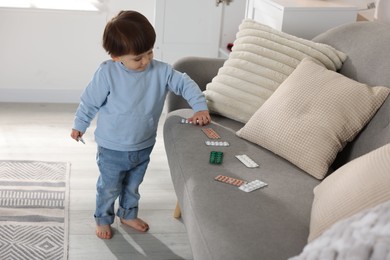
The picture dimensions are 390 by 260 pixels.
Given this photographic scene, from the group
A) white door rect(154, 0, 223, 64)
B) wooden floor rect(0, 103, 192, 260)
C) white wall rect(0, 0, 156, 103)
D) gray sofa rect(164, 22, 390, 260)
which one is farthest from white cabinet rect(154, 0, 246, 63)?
gray sofa rect(164, 22, 390, 260)

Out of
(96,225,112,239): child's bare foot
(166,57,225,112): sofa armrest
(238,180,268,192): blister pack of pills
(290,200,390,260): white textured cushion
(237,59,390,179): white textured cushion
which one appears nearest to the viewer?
(290,200,390,260): white textured cushion

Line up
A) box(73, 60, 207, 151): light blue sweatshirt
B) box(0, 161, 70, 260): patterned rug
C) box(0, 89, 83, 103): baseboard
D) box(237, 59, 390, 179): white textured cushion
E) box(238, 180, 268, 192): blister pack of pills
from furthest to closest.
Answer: box(0, 89, 83, 103): baseboard, box(0, 161, 70, 260): patterned rug, box(73, 60, 207, 151): light blue sweatshirt, box(237, 59, 390, 179): white textured cushion, box(238, 180, 268, 192): blister pack of pills

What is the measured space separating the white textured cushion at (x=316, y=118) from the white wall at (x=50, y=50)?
1982 millimetres

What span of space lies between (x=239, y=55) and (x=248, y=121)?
35 centimetres

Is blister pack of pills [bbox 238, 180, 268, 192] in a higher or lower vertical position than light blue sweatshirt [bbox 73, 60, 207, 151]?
lower

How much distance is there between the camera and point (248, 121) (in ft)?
7.73

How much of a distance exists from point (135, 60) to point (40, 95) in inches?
79.5

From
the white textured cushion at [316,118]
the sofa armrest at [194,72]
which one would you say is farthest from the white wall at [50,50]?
the white textured cushion at [316,118]

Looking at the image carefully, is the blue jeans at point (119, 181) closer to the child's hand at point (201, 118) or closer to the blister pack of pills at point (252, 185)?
the child's hand at point (201, 118)

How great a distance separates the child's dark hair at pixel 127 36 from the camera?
2.11 metres

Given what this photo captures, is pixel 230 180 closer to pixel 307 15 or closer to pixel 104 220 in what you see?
pixel 104 220

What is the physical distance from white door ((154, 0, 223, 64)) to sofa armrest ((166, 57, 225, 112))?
111 cm

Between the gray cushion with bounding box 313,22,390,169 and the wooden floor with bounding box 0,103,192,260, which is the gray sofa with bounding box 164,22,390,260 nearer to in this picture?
the gray cushion with bounding box 313,22,390,169

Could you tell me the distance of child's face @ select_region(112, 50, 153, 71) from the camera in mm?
2141
